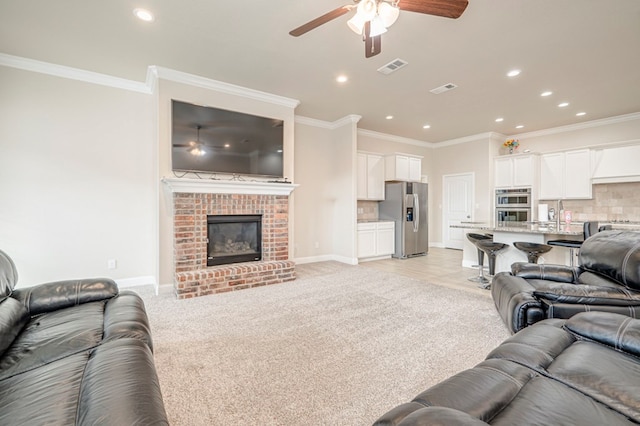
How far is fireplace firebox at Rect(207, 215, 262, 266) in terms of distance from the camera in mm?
4152

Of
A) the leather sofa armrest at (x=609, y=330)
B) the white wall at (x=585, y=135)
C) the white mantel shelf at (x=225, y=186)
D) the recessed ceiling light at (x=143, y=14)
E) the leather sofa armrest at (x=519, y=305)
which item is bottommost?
the leather sofa armrest at (x=519, y=305)

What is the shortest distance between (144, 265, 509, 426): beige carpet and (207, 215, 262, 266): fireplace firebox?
69 centimetres

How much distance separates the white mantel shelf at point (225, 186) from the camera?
372 cm

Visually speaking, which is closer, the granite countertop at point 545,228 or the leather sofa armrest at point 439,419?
the leather sofa armrest at point 439,419

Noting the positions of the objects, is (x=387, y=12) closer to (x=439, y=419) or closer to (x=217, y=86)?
(x=439, y=419)

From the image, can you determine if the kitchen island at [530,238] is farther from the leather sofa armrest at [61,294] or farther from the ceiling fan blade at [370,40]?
the leather sofa armrest at [61,294]

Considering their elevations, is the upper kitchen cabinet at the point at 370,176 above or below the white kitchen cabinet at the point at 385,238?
above

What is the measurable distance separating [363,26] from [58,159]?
4146 mm

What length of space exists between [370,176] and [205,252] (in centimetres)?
401

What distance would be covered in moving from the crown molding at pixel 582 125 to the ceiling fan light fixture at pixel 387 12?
6.57 meters

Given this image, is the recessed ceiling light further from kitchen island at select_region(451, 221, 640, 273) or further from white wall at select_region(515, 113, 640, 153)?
→ white wall at select_region(515, 113, 640, 153)

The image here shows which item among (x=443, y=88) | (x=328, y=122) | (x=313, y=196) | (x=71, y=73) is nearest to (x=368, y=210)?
(x=313, y=196)

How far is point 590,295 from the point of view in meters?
1.88

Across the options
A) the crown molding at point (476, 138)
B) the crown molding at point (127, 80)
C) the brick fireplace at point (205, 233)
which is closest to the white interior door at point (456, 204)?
the crown molding at point (476, 138)
